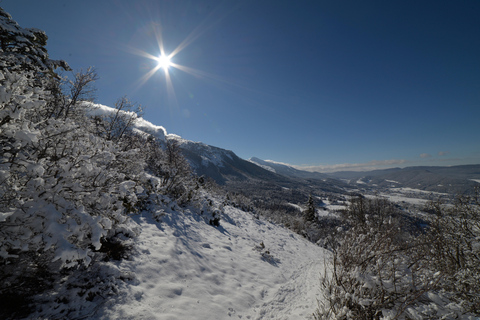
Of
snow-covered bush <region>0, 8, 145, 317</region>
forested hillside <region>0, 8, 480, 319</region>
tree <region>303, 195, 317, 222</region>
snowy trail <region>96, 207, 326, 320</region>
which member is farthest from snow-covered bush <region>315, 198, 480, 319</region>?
tree <region>303, 195, 317, 222</region>

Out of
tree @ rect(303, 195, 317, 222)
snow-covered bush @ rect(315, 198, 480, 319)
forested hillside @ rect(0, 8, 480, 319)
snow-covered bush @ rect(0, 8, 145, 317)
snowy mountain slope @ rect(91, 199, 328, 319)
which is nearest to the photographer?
snow-covered bush @ rect(0, 8, 145, 317)

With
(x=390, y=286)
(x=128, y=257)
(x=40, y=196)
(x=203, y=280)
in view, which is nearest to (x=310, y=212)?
(x=203, y=280)

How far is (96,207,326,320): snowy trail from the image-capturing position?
13.8 feet

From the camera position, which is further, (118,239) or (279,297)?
(279,297)

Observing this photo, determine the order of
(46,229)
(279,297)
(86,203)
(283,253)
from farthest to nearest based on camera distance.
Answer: (283,253), (279,297), (86,203), (46,229)

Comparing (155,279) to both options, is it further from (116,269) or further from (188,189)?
(188,189)

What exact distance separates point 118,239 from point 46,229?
3.01m

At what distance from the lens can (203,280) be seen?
18.9ft

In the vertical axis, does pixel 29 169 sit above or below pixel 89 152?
below

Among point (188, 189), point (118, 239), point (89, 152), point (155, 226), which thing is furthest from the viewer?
→ point (188, 189)

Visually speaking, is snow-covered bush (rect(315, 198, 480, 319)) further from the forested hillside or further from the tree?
the tree

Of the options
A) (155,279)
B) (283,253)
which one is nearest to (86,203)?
(155,279)

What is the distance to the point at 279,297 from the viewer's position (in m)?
6.28

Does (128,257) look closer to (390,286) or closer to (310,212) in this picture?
(390,286)
